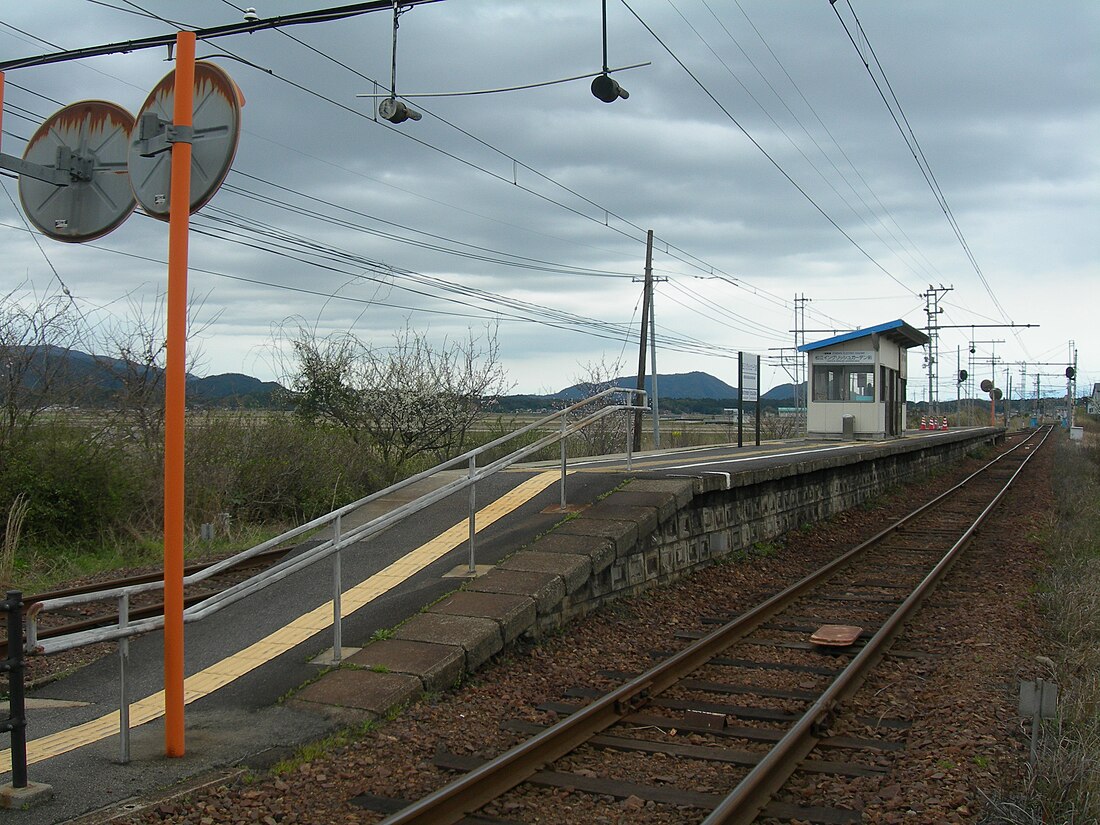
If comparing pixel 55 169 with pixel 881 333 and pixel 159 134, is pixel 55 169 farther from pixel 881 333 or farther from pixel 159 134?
pixel 881 333

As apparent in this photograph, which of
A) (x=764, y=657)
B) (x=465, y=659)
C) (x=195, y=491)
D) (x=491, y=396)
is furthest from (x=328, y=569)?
(x=491, y=396)

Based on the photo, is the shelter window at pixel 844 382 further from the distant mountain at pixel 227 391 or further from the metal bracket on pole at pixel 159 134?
the metal bracket on pole at pixel 159 134

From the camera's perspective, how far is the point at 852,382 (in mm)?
27281

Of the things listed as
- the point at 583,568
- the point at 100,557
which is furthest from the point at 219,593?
the point at 100,557

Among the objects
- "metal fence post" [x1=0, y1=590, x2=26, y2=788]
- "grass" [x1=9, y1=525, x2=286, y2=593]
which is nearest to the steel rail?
"metal fence post" [x1=0, y1=590, x2=26, y2=788]

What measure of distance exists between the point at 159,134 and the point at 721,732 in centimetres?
478

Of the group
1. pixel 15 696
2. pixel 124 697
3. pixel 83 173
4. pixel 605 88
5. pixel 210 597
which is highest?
pixel 605 88

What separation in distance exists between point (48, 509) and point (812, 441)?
65.0ft

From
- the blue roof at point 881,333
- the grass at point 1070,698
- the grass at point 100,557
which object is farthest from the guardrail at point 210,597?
the blue roof at point 881,333

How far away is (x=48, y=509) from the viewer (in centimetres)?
1419

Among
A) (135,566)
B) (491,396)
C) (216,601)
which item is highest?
(491,396)

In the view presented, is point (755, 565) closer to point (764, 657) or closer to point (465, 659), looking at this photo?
point (764, 657)

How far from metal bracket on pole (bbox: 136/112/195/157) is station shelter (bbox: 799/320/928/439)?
2300cm

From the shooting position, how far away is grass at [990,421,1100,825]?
4613 millimetres
